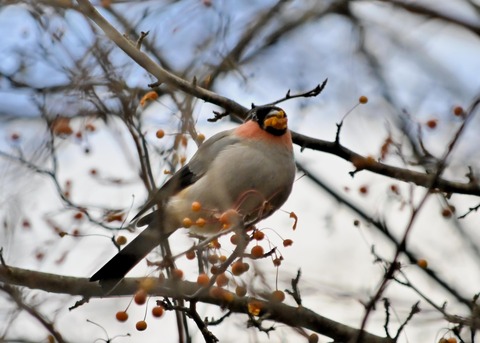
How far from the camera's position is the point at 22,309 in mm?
3887

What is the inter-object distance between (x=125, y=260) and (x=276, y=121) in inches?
53.8

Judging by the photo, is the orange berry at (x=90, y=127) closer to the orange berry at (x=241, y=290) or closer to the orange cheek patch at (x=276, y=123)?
the orange cheek patch at (x=276, y=123)

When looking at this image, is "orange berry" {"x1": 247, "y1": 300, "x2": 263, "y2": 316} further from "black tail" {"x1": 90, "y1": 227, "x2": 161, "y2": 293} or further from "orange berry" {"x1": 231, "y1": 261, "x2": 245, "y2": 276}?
"black tail" {"x1": 90, "y1": 227, "x2": 161, "y2": 293}

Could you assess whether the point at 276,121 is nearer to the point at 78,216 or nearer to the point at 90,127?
the point at 90,127

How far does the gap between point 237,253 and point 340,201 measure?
3.25 m

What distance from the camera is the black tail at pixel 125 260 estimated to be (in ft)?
16.1

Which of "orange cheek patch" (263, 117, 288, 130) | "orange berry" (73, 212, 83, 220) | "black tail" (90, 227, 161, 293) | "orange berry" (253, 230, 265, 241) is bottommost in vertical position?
"orange berry" (253, 230, 265, 241)

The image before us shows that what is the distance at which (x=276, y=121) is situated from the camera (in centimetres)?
521

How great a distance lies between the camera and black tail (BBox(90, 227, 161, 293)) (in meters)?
4.91

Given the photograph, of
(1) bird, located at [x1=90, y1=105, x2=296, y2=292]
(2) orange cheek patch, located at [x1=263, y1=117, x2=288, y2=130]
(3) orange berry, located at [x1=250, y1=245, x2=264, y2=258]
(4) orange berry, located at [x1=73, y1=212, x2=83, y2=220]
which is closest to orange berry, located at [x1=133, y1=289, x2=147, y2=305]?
(3) orange berry, located at [x1=250, y1=245, x2=264, y2=258]

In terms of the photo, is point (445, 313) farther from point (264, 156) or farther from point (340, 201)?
point (340, 201)

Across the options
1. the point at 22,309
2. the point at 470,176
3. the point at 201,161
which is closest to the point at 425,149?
the point at 470,176

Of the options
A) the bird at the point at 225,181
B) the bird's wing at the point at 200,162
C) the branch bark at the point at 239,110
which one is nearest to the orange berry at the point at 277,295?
the bird at the point at 225,181

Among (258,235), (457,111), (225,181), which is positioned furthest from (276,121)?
(258,235)
